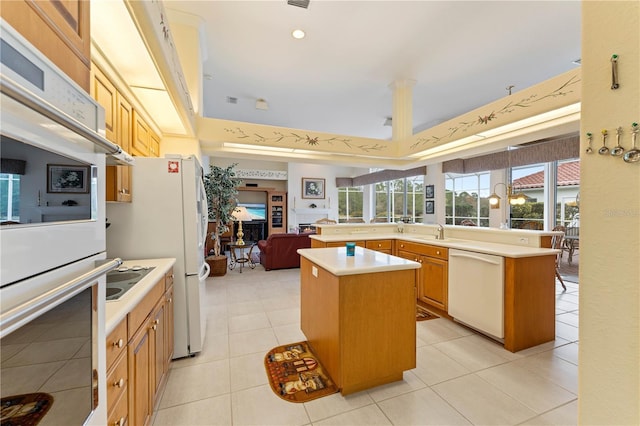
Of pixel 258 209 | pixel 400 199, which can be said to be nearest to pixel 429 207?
pixel 400 199

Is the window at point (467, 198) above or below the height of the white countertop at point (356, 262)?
above

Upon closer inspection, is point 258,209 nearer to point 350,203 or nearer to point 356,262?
point 350,203

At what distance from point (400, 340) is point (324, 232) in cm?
264

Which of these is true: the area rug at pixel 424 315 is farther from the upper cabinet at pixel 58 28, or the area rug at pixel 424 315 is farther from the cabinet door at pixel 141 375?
the upper cabinet at pixel 58 28

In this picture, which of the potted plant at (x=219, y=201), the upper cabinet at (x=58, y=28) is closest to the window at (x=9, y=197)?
the upper cabinet at (x=58, y=28)

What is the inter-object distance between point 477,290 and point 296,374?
202 cm

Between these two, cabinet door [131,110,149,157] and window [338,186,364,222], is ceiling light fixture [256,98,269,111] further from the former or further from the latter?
window [338,186,364,222]

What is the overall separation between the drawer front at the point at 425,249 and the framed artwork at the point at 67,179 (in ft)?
10.9

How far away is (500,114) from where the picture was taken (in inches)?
116

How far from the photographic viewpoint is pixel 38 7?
0.61m

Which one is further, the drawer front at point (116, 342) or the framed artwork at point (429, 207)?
the framed artwork at point (429, 207)

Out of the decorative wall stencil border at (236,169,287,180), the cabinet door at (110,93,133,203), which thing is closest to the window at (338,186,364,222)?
the decorative wall stencil border at (236,169,287,180)

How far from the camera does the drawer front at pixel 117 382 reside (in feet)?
3.27

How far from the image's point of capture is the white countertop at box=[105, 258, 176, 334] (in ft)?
3.40
